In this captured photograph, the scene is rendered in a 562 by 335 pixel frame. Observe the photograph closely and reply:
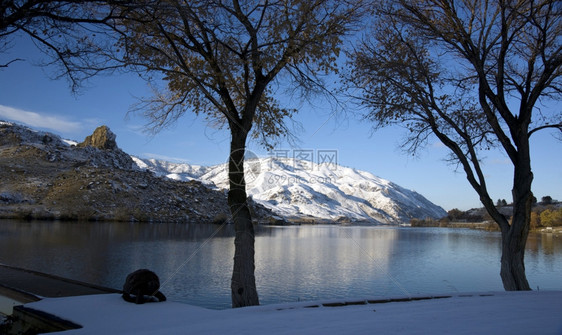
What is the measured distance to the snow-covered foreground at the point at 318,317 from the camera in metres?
5.20

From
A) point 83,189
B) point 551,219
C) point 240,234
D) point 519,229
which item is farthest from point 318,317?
point 551,219

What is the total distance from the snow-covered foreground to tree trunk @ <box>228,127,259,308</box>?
2178 mm

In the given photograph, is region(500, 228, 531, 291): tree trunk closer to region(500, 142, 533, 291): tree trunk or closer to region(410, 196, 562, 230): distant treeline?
region(500, 142, 533, 291): tree trunk

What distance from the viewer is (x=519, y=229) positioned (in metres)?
11.1

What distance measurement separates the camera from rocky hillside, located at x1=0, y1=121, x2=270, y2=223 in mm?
69500

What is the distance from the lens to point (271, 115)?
12.4 m

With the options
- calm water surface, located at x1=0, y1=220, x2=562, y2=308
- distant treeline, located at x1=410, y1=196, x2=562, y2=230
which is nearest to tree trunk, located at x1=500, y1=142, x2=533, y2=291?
calm water surface, located at x1=0, y1=220, x2=562, y2=308

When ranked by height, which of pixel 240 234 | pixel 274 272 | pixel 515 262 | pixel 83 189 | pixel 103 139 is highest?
pixel 103 139

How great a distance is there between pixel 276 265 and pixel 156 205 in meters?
69.3

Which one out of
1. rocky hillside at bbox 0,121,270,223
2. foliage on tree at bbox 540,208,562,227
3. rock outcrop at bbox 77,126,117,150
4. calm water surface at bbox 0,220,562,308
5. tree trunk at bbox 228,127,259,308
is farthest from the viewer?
rock outcrop at bbox 77,126,117,150

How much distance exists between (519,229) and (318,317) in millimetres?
7872

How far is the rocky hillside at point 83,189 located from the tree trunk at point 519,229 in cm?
6814

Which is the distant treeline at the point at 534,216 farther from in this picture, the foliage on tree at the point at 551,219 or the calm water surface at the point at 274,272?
the calm water surface at the point at 274,272

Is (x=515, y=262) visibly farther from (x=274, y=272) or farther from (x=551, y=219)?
(x=551, y=219)
